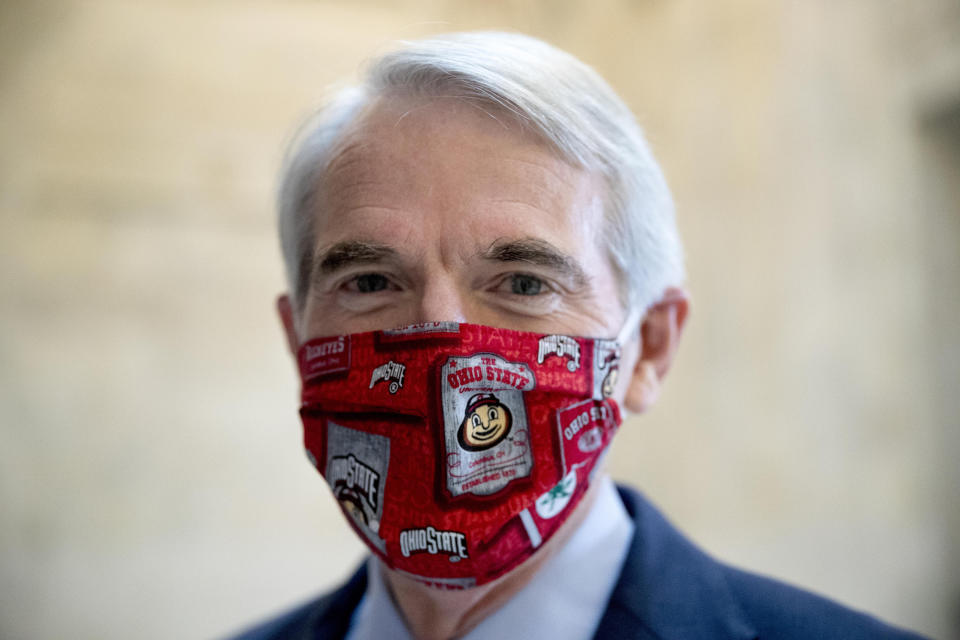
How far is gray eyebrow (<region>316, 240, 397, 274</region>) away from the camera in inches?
53.8

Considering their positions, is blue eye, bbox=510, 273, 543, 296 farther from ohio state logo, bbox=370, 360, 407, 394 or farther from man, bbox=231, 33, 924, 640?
ohio state logo, bbox=370, 360, 407, 394

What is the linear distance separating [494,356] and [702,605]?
597mm

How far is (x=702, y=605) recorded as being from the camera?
4.41 ft

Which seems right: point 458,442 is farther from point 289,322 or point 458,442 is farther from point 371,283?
point 289,322

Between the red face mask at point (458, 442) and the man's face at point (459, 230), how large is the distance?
0.08 meters

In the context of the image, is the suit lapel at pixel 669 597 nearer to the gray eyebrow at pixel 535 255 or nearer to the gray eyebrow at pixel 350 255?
the gray eyebrow at pixel 535 255

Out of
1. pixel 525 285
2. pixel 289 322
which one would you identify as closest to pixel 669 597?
pixel 525 285

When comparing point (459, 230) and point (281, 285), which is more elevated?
point (459, 230)

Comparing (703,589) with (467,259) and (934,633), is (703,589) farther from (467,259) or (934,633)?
(934,633)

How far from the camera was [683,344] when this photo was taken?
403 cm

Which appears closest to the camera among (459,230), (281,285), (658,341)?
(459,230)

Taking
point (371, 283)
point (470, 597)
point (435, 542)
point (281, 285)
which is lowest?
point (281, 285)

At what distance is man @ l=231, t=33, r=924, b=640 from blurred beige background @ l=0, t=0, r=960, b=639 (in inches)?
81.8

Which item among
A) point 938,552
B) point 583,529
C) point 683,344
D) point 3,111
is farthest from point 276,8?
point 938,552
